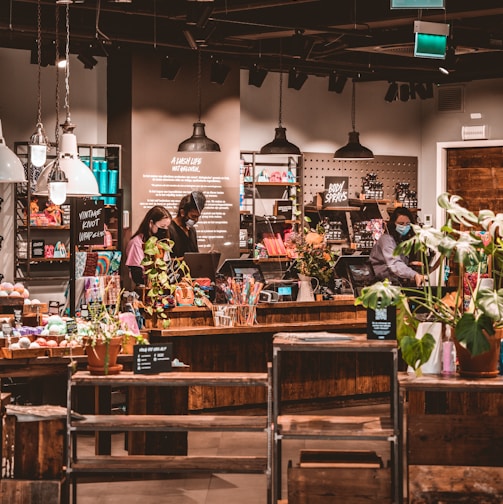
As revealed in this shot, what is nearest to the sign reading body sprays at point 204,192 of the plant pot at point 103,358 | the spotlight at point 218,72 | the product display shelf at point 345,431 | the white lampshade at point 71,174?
the spotlight at point 218,72

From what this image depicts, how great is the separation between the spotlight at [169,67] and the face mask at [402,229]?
2947mm

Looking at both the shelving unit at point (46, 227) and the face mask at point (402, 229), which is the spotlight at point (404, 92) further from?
the shelving unit at point (46, 227)

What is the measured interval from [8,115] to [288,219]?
11.7 ft

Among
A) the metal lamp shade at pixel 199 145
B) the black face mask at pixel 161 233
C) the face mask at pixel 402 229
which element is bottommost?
the black face mask at pixel 161 233

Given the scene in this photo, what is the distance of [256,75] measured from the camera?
11.3 meters

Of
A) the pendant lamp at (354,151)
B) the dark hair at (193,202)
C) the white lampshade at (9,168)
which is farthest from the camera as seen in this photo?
the pendant lamp at (354,151)

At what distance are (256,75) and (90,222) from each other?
11.8 feet

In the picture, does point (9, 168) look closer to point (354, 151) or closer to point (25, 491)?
point (25, 491)

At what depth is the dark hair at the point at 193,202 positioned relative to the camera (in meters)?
9.98

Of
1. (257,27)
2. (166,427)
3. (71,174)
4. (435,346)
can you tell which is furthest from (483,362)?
(257,27)

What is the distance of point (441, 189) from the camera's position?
42.2 feet

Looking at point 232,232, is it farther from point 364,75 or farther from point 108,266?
point 364,75

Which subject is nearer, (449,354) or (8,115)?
(449,354)

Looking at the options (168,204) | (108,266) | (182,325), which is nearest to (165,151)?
(168,204)
